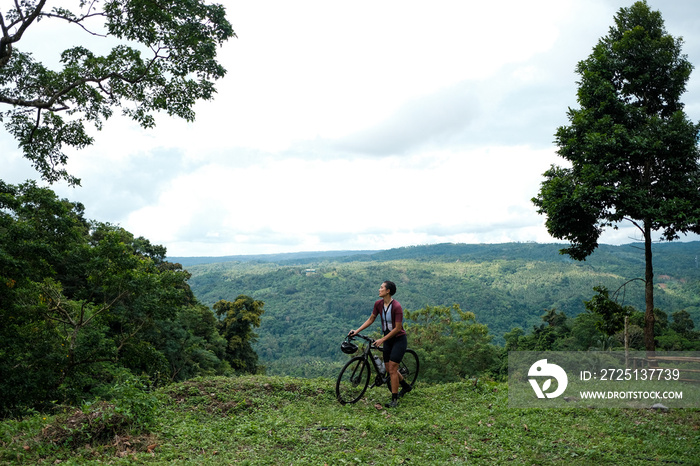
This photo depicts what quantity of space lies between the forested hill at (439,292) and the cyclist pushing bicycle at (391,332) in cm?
6053

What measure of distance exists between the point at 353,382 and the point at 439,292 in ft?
463

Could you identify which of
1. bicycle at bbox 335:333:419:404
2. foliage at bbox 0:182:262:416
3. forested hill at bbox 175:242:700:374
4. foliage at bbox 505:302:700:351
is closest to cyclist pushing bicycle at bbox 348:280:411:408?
bicycle at bbox 335:333:419:404

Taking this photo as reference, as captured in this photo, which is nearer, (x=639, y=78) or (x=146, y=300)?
(x=639, y=78)

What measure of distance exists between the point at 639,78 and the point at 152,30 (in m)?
12.7

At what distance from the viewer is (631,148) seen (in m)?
11.0

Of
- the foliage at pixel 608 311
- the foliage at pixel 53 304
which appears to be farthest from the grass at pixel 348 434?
the foliage at pixel 608 311

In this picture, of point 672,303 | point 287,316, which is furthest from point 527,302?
point 287,316

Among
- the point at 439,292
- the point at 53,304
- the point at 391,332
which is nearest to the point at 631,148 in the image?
the point at 391,332

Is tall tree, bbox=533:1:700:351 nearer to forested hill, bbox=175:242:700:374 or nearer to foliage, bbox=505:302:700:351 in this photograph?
foliage, bbox=505:302:700:351

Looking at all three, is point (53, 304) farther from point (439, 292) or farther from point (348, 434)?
point (439, 292)

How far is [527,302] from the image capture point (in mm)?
132250

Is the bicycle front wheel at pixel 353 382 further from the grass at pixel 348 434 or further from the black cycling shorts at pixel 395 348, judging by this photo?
the black cycling shorts at pixel 395 348

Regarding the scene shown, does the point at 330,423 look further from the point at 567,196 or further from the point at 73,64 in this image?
the point at 73,64

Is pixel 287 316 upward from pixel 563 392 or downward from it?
downward
